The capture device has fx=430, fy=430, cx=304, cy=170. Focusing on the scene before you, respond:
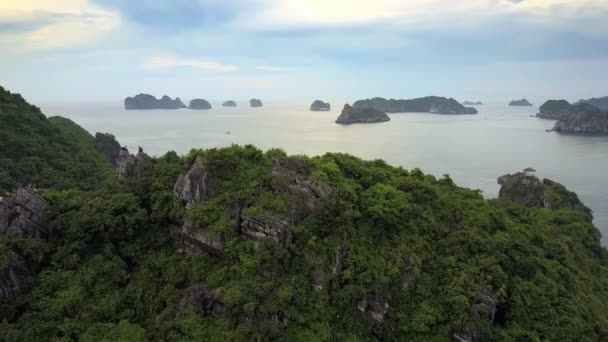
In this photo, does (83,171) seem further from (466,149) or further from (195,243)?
(466,149)

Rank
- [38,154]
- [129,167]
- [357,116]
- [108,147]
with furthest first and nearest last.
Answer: [357,116] < [108,147] < [38,154] < [129,167]

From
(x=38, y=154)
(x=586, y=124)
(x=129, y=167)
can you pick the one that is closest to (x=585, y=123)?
(x=586, y=124)

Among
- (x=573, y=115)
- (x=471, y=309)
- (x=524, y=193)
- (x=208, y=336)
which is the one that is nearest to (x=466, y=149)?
(x=524, y=193)

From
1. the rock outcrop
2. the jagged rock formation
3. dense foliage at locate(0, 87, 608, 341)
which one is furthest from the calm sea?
the jagged rock formation

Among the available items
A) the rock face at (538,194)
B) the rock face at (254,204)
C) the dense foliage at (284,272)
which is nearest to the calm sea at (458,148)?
the rock face at (538,194)

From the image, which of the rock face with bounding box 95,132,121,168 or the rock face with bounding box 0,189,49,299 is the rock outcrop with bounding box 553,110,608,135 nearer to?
the rock face with bounding box 95,132,121,168

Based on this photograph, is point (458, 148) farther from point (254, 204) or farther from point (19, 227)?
point (19, 227)

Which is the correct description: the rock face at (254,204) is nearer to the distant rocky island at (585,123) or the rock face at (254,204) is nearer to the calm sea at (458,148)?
the calm sea at (458,148)
